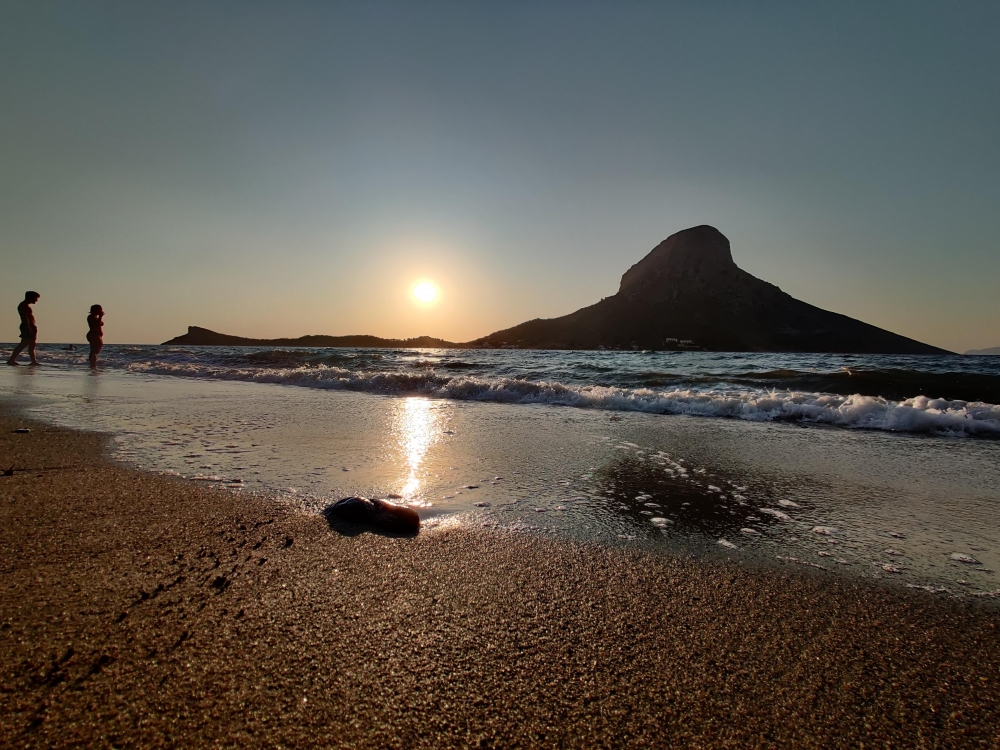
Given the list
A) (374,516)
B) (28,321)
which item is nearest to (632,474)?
(374,516)

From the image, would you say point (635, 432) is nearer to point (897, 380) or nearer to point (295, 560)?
point (295, 560)

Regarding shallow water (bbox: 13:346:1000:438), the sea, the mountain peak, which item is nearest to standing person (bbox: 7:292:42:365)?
shallow water (bbox: 13:346:1000:438)

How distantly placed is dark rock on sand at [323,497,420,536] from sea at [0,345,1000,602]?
168mm

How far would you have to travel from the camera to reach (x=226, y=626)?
1.51 metres

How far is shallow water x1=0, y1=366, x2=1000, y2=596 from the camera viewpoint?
101 inches

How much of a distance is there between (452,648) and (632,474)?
110 inches

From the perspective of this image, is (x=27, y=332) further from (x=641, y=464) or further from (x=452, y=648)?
(x=452, y=648)

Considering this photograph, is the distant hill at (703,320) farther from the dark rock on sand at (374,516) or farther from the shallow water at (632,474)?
the dark rock on sand at (374,516)

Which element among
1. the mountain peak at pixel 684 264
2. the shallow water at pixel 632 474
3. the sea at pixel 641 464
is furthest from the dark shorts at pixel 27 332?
the mountain peak at pixel 684 264

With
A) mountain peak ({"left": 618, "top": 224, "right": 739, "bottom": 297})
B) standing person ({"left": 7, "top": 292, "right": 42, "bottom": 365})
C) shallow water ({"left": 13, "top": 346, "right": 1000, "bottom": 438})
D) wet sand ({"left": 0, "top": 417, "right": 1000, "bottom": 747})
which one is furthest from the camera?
mountain peak ({"left": 618, "top": 224, "right": 739, "bottom": 297})

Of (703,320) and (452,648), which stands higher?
(703,320)

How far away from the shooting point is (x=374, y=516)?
254cm

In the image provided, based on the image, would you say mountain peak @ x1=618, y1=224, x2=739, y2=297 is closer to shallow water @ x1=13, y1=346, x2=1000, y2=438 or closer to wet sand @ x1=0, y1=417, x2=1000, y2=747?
shallow water @ x1=13, y1=346, x2=1000, y2=438

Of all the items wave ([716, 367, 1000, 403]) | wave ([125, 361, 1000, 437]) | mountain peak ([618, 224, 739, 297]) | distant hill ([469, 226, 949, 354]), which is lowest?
wave ([125, 361, 1000, 437])
